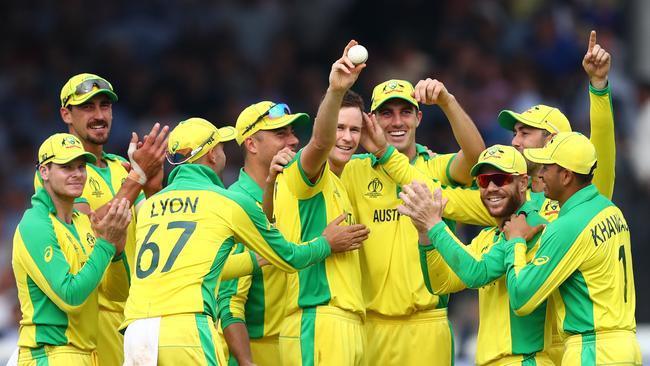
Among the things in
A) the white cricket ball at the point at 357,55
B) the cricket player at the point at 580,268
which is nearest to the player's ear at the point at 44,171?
the white cricket ball at the point at 357,55

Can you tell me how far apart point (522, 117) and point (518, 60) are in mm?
7990

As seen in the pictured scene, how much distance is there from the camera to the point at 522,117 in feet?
33.1

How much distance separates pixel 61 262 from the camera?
→ 9.18 metres

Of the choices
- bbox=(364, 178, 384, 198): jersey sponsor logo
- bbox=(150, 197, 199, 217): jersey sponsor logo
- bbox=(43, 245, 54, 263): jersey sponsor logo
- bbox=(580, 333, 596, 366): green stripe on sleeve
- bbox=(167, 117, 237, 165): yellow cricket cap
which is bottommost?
bbox=(580, 333, 596, 366): green stripe on sleeve

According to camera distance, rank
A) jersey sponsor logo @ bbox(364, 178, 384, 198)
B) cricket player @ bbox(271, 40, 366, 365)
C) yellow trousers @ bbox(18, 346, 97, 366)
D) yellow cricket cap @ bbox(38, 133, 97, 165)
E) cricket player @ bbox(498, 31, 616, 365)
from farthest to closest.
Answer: jersey sponsor logo @ bbox(364, 178, 384, 198), cricket player @ bbox(498, 31, 616, 365), yellow cricket cap @ bbox(38, 133, 97, 165), yellow trousers @ bbox(18, 346, 97, 366), cricket player @ bbox(271, 40, 366, 365)

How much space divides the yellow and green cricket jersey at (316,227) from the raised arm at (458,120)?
895mm

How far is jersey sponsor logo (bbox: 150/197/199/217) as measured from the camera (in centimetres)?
893

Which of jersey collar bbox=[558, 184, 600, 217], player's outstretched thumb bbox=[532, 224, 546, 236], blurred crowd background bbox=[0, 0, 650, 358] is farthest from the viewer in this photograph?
blurred crowd background bbox=[0, 0, 650, 358]

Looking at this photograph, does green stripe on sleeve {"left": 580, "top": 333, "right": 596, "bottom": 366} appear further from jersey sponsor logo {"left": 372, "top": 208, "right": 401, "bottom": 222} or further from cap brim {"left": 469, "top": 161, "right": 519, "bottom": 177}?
jersey sponsor logo {"left": 372, "top": 208, "right": 401, "bottom": 222}

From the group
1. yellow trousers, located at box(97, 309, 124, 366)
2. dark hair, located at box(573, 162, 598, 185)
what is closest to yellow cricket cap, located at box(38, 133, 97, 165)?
yellow trousers, located at box(97, 309, 124, 366)

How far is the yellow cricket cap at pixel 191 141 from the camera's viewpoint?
30.1 feet

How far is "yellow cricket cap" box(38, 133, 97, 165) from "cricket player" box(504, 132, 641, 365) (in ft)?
9.96

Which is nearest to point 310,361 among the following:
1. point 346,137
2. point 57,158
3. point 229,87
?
point 346,137

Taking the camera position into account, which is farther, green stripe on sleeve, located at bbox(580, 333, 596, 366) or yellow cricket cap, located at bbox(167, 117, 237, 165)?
yellow cricket cap, located at bbox(167, 117, 237, 165)
